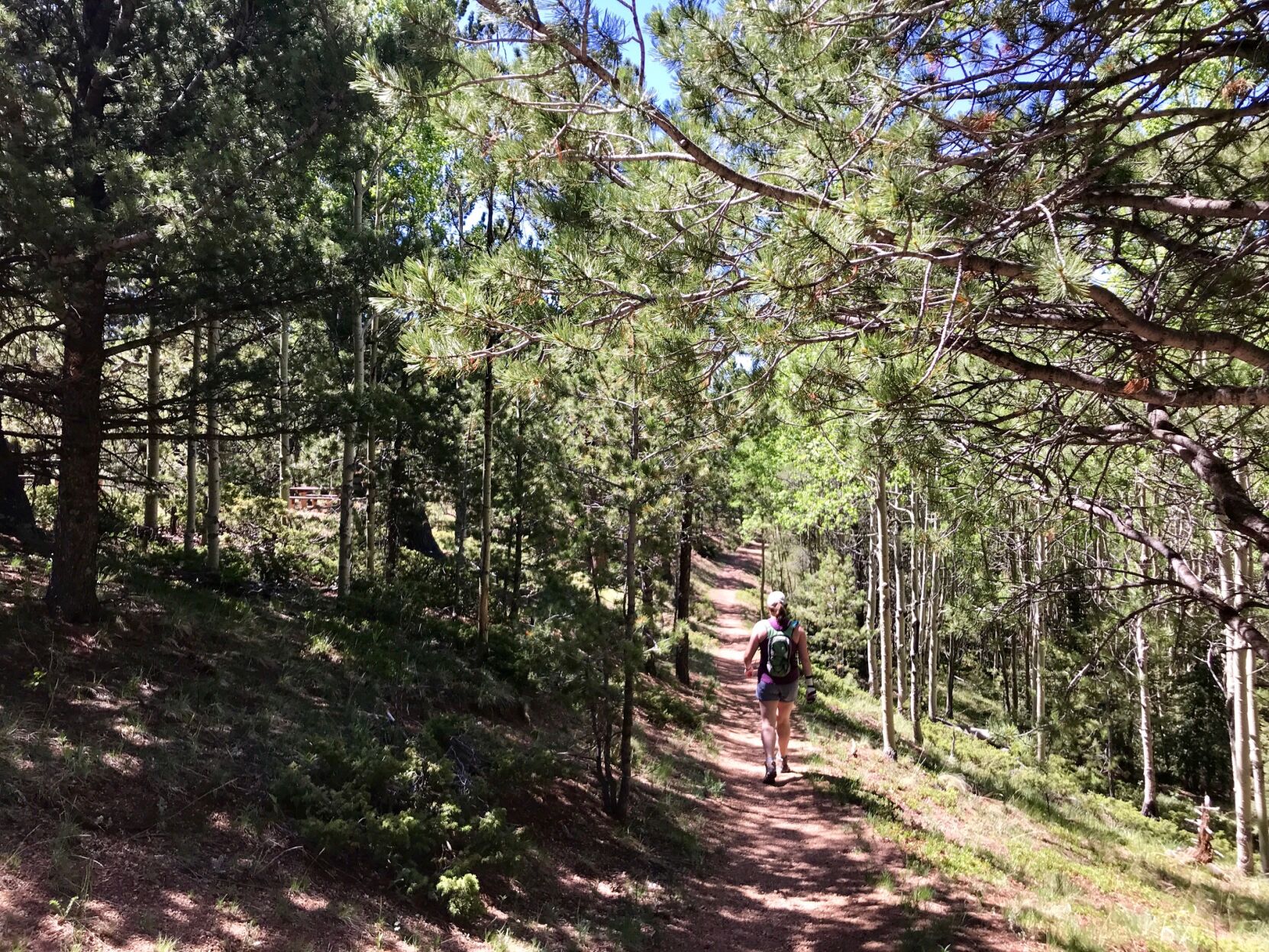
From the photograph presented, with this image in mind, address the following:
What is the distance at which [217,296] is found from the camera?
21.7 ft

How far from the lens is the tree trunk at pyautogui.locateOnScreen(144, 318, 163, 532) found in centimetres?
672

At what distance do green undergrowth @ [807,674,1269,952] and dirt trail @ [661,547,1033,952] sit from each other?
0.37m

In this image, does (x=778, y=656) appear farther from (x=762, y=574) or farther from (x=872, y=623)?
(x=762, y=574)

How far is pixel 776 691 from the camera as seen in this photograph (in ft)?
26.7

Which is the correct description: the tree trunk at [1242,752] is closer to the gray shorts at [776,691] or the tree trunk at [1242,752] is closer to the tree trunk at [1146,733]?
the tree trunk at [1146,733]

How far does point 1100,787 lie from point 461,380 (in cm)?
2145

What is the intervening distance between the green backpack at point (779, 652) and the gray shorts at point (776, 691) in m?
0.16

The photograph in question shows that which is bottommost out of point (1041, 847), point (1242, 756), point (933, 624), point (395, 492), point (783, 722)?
point (1041, 847)

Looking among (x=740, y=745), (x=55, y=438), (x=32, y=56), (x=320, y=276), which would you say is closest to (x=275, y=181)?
(x=320, y=276)

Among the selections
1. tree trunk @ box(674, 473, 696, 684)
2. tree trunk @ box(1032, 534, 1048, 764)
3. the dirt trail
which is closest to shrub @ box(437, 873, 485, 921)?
the dirt trail

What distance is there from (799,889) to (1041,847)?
5000 mm

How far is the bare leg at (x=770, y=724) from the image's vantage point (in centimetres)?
852

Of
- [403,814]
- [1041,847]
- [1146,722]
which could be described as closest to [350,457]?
[403,814]

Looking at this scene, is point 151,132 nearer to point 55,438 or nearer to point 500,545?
point 55,438
